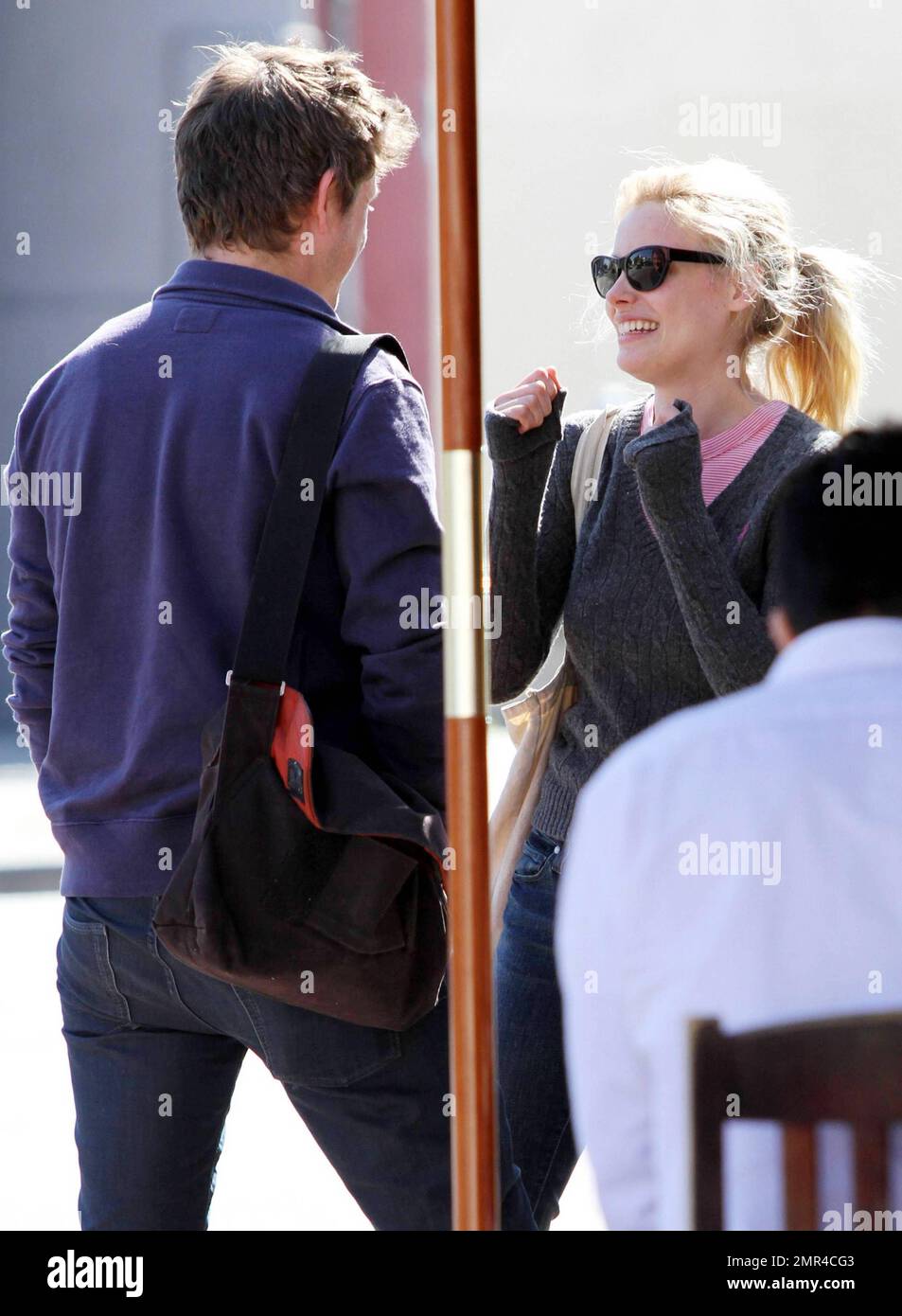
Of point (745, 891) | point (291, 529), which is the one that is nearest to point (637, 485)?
point (291, 529)

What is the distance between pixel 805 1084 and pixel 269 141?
42.4 inches

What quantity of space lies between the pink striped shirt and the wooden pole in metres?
0.60

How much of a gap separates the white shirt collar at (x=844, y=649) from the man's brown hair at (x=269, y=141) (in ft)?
2.65

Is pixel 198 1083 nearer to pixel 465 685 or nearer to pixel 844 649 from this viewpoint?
pixel 465 685

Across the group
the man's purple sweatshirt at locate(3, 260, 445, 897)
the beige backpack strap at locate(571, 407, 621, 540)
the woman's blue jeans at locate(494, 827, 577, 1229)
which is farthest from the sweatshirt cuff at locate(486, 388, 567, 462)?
the woman's blue jeans at locate(494, 827, 577, 1229)

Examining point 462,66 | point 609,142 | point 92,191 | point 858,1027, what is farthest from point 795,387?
point 92,191

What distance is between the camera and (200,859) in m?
1.49

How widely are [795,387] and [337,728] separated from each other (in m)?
0.86

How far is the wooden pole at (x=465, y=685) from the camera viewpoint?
4.48 ft

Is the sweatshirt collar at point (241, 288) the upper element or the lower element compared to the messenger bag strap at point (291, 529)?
upper

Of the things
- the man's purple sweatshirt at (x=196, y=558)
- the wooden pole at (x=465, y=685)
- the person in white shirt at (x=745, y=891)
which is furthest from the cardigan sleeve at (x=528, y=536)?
the person in white shirt at (x=745, y=891)

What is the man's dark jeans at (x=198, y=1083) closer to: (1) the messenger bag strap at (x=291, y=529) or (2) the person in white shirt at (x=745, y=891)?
(1) the messenger bag strap at (x=291, y=529)

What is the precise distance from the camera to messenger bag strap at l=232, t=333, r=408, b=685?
4.94ft

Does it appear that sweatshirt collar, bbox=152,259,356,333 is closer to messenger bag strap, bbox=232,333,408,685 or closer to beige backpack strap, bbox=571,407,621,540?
messenger bag strap, bbox=232,333,408,685
